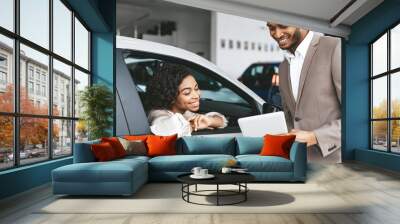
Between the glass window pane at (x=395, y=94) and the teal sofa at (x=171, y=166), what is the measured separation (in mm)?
2928

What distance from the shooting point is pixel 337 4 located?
7.19 meters

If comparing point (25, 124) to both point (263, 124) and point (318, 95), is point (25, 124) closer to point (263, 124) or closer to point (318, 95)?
point (263, 124)

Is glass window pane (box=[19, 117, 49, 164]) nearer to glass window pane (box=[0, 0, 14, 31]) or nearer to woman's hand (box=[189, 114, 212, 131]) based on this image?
glass window pane (box=[0, 0, 14, 31])

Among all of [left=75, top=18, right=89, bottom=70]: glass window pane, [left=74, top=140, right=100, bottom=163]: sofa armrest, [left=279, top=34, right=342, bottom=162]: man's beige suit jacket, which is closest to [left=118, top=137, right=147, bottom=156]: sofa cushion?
[left=74, top=140, right=100, bottom=163]: sofa armrest

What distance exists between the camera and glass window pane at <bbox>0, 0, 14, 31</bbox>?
4.46m

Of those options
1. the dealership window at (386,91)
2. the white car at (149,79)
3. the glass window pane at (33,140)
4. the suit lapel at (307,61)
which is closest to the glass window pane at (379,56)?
the dealership window at (386,91)

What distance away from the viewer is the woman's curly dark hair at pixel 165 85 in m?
8.62

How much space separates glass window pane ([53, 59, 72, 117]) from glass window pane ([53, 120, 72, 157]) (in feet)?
0.51

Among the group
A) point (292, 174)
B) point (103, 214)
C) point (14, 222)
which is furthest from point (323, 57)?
point (14, 222)

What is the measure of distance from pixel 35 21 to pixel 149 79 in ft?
11.3

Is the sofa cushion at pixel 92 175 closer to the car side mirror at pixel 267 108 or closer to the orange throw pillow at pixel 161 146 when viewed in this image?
the orange throw pillow at pixel 161 146

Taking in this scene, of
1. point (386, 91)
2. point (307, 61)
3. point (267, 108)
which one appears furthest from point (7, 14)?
point (386, 91)

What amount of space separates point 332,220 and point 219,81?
18.2ft

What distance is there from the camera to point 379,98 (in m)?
8.45
